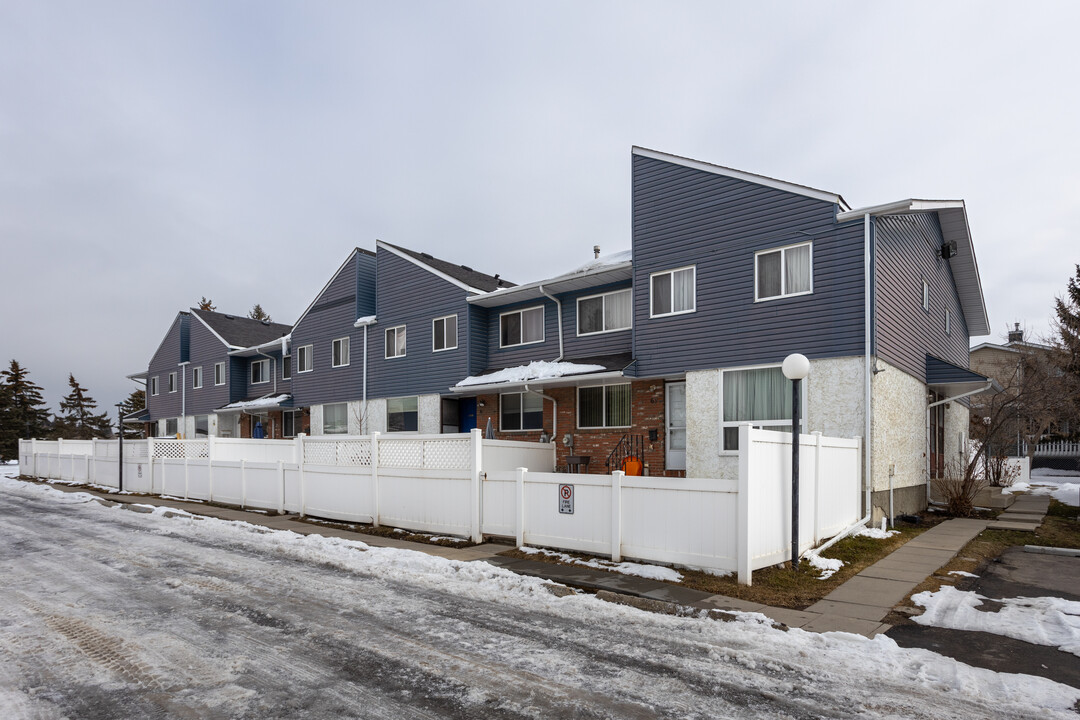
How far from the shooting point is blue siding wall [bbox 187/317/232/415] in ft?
107

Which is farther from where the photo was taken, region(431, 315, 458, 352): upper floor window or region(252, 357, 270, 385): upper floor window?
region(252, 357, 270, 385): upper floor window

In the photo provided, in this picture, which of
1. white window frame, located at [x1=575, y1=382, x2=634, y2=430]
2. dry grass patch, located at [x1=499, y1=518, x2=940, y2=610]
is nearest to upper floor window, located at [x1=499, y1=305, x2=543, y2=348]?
white window frame, located at [x1=575, y1=382, x2=634, y2=430]

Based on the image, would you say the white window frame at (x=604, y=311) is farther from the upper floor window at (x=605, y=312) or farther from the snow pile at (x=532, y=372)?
the snow pile at (x=532, y=372)

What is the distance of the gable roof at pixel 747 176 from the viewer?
507 inches

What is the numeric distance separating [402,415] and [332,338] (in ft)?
17.6

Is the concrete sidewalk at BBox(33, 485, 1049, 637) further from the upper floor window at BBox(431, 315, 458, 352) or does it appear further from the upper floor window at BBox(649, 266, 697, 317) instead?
the upper floor window at BBox(431, 315, 458, 352)

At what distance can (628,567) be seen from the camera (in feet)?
29.0

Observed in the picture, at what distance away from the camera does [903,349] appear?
14.1 meters

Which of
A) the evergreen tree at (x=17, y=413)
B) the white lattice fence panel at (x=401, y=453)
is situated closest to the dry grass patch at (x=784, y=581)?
the white lattice fence panel at (x=401, y=453)

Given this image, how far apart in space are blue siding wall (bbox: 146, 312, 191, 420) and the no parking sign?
107ft

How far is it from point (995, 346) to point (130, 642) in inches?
1708

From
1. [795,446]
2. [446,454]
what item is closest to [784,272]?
[795,446]

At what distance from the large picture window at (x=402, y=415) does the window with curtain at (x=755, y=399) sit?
11.3 m

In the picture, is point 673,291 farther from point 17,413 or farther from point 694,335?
point 17,413
